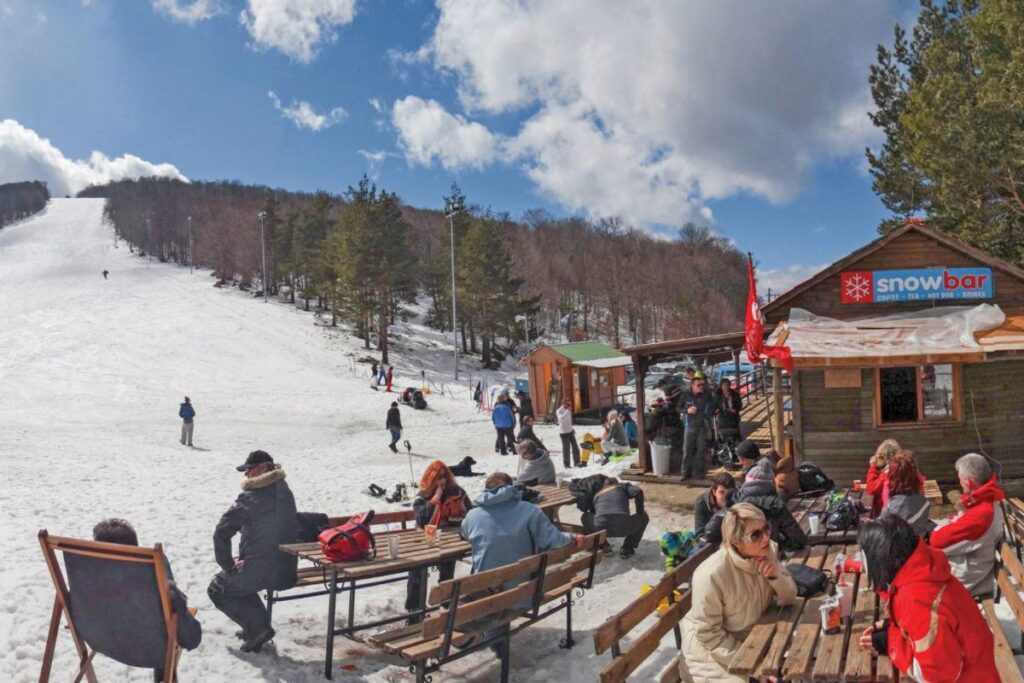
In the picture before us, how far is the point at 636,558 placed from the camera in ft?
29.8

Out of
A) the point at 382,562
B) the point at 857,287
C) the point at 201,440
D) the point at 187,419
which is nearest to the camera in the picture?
the point at 382,562

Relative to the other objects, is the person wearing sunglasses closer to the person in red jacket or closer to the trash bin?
the person in red jacket

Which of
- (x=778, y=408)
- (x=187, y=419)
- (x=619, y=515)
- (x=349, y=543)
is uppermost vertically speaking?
(x=778, y=408)

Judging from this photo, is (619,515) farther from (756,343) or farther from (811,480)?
(756,343)

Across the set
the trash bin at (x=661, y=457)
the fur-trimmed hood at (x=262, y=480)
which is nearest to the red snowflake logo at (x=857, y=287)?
the trash bin at (x=661, y=457)

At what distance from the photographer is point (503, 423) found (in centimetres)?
1936

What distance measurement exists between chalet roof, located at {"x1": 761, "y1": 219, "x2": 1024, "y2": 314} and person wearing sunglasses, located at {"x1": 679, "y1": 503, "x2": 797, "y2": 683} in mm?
9762

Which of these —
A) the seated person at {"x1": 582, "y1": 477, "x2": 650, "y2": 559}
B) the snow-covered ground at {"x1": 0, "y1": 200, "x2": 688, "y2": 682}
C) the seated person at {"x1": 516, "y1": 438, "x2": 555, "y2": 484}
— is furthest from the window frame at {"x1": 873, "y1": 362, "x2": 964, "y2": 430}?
the seated person at {"x1": 516, "y1": 438, "x2": 555, "y2": 484}

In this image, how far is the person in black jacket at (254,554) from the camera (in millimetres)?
6055

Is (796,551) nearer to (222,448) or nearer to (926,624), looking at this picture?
(926,624)

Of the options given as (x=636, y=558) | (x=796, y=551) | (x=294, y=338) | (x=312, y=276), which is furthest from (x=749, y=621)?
(x=312, y=276)

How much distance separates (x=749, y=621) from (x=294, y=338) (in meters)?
46.2

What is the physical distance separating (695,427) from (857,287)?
403cm

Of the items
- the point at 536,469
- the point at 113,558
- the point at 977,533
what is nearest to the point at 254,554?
the point at 113,558
